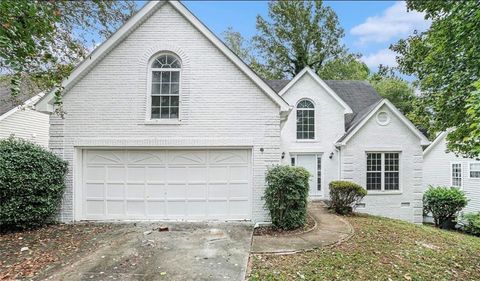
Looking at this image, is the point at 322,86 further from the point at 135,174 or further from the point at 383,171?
the point at 135,174

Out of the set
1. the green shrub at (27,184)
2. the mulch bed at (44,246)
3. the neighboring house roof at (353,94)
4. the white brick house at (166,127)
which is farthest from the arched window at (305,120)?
the green shrub at (27,184)

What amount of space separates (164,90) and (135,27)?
2.20 m

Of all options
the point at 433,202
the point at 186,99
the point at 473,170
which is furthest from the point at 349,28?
the point at 186,99

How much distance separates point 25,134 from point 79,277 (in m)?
14.3

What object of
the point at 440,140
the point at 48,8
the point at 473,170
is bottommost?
the point at 473,170

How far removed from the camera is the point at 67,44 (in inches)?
347

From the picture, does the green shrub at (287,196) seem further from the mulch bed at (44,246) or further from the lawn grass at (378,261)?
the mulch bed at (44,246)

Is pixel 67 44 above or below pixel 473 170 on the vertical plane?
above

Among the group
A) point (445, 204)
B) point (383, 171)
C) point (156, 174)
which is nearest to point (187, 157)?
point (156, 174)

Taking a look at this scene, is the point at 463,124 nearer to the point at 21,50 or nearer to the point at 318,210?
the point at 318,210

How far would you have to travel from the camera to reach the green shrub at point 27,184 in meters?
8.66

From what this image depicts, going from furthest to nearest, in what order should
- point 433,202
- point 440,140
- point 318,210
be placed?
point 440,140
point 433,202
point 318,210

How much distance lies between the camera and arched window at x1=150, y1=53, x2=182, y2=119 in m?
10.2

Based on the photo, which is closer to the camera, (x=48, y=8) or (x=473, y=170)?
(x=48, y=8)
